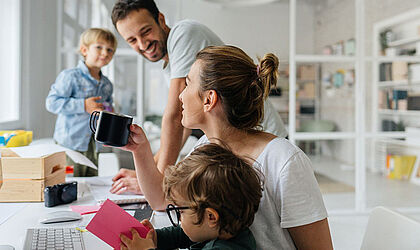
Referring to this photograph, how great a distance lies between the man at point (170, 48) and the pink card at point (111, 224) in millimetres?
534

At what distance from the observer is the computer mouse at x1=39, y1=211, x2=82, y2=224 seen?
120cm

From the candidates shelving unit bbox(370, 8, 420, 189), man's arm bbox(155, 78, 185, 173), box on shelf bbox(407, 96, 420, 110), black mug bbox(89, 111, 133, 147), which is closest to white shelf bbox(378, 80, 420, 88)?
shelving unit bbox(370, 8, 420, 189)

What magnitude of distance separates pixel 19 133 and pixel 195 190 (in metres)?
1.20

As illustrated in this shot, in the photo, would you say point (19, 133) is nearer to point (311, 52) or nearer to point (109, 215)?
point (109, 215)

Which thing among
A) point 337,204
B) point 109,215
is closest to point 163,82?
point 337,204

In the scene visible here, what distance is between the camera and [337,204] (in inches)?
150

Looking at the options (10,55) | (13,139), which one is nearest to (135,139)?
(13,139)

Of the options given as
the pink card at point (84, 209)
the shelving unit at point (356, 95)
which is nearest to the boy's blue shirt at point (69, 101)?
the pink card at point (84, 209)

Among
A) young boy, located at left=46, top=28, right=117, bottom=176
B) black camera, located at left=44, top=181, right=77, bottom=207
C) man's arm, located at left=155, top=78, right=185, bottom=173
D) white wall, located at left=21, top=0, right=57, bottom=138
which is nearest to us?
black camera, located at left=44, top=181, right=77, bottom=207

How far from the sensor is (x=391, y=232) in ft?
3.87

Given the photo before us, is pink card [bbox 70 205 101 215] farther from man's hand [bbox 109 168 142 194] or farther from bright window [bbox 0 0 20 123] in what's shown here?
bright window [bbox 0 0 20 123]

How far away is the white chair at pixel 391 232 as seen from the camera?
3.66 ft

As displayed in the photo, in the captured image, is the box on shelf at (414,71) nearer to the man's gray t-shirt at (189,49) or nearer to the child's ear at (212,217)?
the man's gray t-shirt at (189,49)

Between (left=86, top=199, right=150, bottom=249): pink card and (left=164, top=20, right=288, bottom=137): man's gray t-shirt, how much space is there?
0.69 meters
